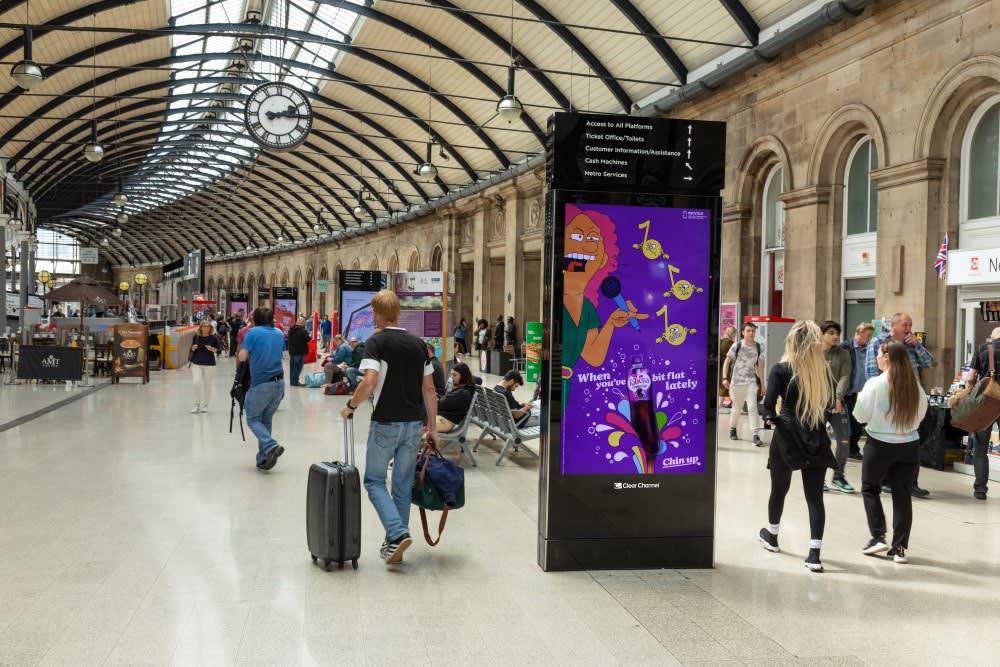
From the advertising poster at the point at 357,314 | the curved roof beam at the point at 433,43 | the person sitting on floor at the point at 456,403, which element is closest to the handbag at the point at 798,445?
the person sitting on floor at the point at 456,403

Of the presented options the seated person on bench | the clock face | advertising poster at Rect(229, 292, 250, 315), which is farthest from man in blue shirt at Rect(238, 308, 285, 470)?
advertising poster at Rect(229, 292, 250, 315)

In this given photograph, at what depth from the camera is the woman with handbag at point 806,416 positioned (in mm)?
5555

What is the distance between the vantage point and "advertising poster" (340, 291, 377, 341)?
1881cm

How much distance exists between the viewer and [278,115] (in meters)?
14.9

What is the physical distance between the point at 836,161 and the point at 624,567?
1069cm

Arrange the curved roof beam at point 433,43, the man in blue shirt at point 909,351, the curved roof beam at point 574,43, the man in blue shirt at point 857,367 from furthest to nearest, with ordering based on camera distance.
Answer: the curved roof beam at point 433,43, the curved roof beam at point 574,43, the man in blue shirt at point 857,367, the man in blue shirt at point 909,351

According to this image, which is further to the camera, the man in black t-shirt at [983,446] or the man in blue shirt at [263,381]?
the man in blue shirt at [263,381]

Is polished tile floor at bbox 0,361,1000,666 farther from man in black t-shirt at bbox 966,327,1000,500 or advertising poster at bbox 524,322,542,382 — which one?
advertising poster at bbox 524,322,542,382

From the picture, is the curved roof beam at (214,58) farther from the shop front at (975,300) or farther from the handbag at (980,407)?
the handbag at (980,407)

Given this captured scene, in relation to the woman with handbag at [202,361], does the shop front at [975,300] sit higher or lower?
higher

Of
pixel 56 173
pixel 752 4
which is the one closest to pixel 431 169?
pixel 752 4

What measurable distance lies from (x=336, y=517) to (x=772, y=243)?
12970mm

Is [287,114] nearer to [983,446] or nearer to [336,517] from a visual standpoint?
[336,517]

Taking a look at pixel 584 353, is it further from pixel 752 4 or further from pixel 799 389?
pixel 752 4
